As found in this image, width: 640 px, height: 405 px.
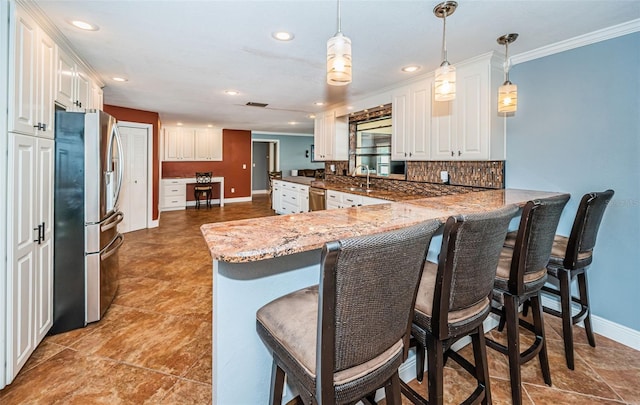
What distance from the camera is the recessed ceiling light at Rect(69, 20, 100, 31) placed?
226 centimetres

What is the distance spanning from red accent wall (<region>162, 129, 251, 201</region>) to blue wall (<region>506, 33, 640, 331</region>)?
779 cm

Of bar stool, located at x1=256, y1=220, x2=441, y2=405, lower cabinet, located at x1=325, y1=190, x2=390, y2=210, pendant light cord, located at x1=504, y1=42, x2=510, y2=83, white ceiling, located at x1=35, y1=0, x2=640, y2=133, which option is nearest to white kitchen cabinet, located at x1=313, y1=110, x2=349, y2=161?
lower cabinet, located at x1=325, y1=190, x2=390, y2=210

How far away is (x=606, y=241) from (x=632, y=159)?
25.1 inches

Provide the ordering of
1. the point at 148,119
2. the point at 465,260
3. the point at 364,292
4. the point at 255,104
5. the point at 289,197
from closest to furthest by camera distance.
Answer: the point at 364,292, the point at 465,260, the point at 255,104, the point at 148,119, the point at 289,197

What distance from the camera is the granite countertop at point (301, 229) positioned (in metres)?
0.98

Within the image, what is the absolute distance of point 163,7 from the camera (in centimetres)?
203

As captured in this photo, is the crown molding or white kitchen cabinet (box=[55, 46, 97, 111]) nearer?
the crown molding

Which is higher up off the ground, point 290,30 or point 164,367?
point 290,30

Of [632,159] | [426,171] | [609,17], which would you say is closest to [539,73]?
[609,17]

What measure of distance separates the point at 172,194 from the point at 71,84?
554cm

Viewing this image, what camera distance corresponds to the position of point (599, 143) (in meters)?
2.37

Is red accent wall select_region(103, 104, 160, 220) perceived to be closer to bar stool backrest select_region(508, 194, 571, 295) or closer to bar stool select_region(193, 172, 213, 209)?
bar stool select_region(193, 172, 213, 209)

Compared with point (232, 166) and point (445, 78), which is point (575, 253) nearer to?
point (445, 78)

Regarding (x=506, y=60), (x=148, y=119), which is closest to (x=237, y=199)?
(x=148, y=119)
